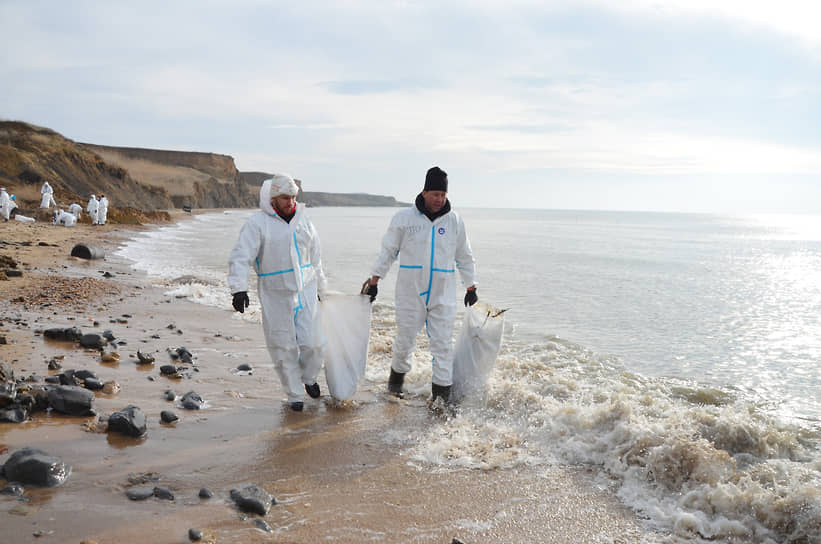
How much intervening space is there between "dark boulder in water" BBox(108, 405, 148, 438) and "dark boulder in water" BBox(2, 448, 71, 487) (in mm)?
655

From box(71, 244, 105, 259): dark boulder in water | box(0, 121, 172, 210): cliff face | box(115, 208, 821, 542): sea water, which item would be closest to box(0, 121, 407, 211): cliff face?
box(0, 121, 172, 210): cliff face

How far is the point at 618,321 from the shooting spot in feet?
32.6

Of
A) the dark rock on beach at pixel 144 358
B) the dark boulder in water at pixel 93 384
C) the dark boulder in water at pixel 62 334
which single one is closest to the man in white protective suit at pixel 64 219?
the dark boulder in water at pixel 62 334

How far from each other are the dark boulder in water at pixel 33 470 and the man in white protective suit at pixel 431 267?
2.63m

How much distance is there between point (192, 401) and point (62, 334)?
88.3 inches

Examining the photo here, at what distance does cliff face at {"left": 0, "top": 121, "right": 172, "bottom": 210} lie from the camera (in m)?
31.5

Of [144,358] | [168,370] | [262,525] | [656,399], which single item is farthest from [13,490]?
[656,399]

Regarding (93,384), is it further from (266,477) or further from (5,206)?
(5,206)

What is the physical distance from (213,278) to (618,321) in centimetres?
828

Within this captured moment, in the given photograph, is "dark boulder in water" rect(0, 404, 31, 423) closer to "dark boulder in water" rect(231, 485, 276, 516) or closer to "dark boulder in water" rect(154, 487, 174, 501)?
"dark boulder in water" rect(154, 487, 174, 501)

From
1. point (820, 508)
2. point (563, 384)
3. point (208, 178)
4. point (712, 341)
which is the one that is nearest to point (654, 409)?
point (563, 384)

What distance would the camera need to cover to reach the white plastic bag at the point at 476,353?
516cm

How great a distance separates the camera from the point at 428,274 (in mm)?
4844

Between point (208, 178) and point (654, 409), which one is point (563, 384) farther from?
A: point (208, 178)
